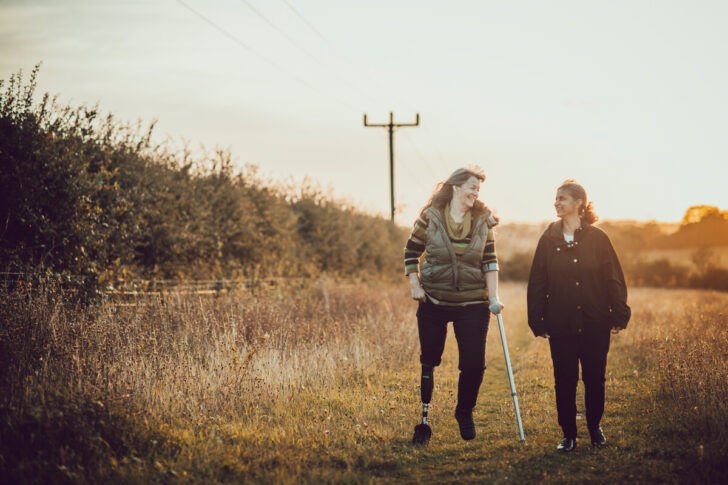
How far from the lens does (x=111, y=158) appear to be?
1298 centimetres

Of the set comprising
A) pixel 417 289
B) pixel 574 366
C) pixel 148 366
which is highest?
pixel 417 289

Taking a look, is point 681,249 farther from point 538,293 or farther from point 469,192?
point 469,192

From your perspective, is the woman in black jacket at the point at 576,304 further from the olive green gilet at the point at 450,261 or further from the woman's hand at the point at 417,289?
the woman's hand at the point at 417,289

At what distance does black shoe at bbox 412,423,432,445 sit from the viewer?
5.50 m

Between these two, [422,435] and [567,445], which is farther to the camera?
[422,435]

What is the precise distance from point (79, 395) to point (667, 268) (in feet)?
148

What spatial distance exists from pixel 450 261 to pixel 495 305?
565mm

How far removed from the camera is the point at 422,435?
5523 millimetres

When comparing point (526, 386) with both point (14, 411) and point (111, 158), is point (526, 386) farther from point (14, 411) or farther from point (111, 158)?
point (111, 158)

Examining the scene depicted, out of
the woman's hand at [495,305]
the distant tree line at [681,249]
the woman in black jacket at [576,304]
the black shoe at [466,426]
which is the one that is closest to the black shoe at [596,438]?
the woman in black jacket at [576,304]

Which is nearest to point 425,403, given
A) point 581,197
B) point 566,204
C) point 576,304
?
point 576,304

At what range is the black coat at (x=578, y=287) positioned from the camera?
519 centimetres

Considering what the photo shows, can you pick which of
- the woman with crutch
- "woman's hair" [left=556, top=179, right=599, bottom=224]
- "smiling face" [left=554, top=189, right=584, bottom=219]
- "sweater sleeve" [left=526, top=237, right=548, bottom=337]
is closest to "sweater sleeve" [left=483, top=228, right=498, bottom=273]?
the woman with crutch

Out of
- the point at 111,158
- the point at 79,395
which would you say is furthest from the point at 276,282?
the point at 79,395
